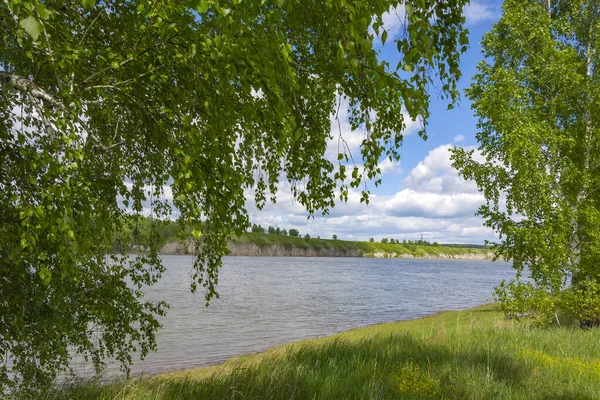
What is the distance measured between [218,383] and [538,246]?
13.9 m

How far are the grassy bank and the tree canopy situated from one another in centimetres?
166

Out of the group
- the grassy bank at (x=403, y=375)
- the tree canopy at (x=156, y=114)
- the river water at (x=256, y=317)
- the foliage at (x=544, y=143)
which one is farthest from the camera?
the river water at (x=256, y=317)

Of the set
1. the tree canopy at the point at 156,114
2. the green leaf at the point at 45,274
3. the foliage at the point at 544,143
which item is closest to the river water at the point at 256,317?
the tree canopy at the point at 156,114

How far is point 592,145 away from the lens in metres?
18.3

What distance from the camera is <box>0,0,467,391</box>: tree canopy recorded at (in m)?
3.70

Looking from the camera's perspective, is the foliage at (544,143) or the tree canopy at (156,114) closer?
the tree canopy at (156,114)

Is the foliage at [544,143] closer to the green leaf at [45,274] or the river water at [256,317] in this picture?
the river water at [256,317]

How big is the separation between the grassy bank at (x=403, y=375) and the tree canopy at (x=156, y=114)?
1.66 meters

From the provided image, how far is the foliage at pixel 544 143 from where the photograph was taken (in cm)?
1623

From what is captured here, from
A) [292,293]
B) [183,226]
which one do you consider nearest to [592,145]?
[183,226]

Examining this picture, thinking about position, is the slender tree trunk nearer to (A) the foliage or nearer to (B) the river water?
(A) the foliage

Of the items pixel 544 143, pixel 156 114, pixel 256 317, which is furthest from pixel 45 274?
pixel 256 317

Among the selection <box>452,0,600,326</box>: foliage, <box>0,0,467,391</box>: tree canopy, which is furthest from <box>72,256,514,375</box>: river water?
<box>452,0,600,326</box>: foliage

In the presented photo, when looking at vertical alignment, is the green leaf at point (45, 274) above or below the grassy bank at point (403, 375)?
above
